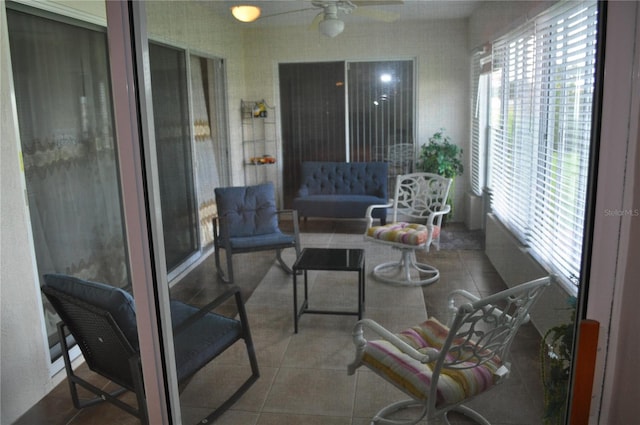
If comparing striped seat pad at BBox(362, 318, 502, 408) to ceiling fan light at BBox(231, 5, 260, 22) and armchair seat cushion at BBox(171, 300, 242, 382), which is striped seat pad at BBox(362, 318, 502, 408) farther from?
ceiling fan light at BBox(231, 5, 260, 22)

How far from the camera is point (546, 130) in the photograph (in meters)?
0.99

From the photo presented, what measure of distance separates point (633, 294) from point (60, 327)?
1.80 m

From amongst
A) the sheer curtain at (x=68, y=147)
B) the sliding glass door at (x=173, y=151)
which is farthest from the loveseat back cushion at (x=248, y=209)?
the sheer curtain at (x=68, y=147)

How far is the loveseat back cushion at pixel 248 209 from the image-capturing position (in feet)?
4.07

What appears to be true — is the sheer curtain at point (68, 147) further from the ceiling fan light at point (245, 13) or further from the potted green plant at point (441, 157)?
the potted green plant at point (441, 157)

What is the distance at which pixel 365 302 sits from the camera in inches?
50.1

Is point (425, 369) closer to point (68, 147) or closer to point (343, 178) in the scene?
point (343, 178)

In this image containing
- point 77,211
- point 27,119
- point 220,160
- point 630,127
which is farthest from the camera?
point 77,211

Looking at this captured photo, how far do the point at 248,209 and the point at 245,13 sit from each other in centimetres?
47

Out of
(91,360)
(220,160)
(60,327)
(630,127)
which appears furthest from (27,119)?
(630,127)

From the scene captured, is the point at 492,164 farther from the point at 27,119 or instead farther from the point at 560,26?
the point at 27,119

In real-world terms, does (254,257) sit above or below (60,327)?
above

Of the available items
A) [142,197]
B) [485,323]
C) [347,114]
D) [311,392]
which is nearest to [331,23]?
[347,114]

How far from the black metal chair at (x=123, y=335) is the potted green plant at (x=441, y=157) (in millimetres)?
572
